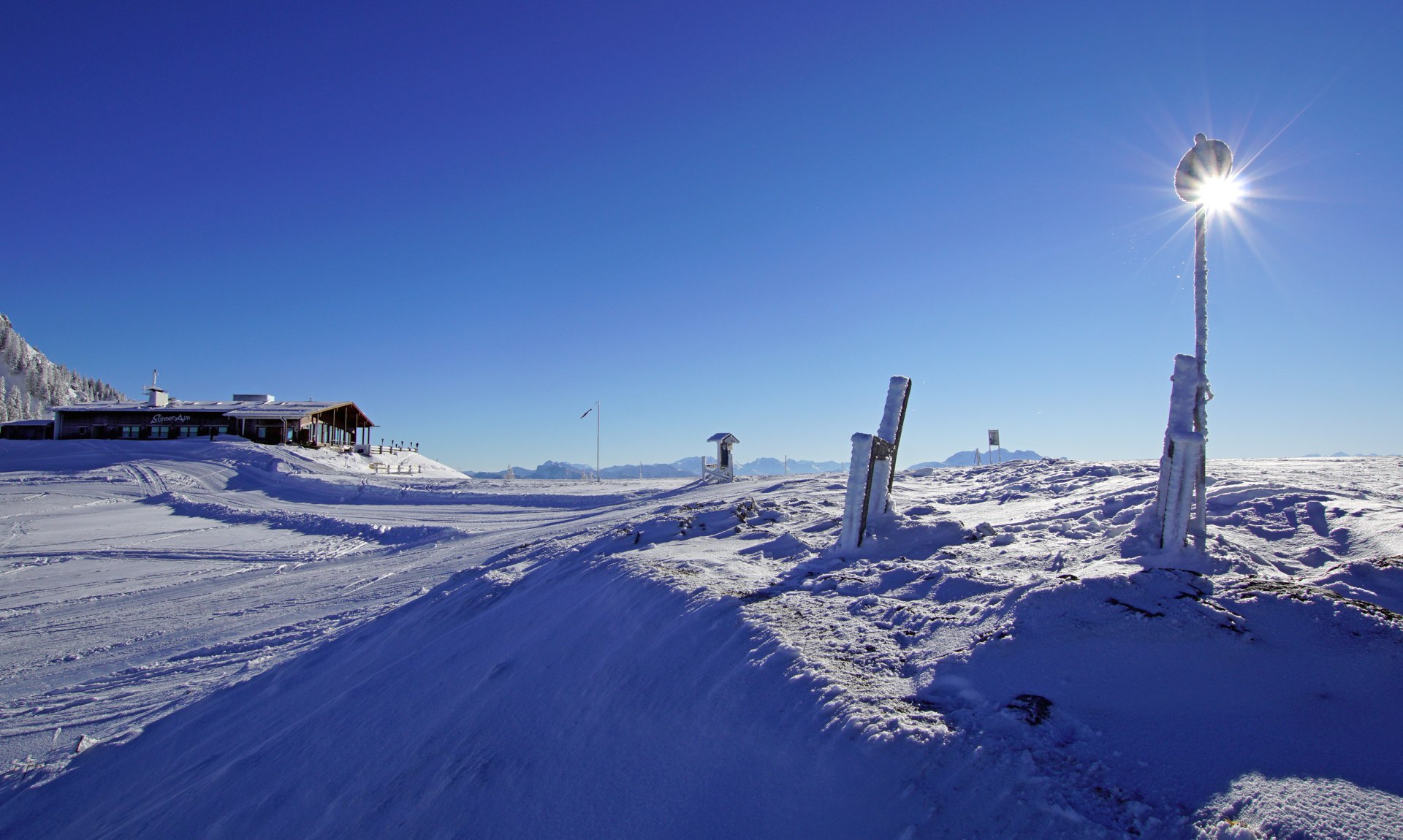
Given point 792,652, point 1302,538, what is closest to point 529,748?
point 792,652

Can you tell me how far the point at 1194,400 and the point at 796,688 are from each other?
3.81 meters

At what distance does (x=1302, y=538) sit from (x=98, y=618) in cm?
1439

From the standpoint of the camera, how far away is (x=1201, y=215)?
5062 mm

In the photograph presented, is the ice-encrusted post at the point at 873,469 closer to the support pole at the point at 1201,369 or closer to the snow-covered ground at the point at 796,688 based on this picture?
the snow-covered ground at the point at 796,688

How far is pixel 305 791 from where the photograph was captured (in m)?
3.93

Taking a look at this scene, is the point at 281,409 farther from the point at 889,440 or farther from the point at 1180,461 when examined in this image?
the point at 1180,461

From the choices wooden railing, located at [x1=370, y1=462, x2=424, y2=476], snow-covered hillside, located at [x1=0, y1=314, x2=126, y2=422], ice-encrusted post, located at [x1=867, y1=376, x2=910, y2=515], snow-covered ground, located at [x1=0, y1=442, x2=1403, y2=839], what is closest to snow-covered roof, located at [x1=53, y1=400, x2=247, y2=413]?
wooden railing, located at [x1=370, y1=462, x2=424, y2=476]

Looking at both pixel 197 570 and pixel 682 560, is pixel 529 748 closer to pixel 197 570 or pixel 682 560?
pixel 682 560

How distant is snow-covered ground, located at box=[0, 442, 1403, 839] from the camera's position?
218cm

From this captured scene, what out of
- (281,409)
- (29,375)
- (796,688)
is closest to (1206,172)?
(796,688)

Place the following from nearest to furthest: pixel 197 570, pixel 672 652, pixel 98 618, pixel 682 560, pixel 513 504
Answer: pixel 672 652
pixel 682 560
pixel 98 618
pixel 197 570
pixel 513 504

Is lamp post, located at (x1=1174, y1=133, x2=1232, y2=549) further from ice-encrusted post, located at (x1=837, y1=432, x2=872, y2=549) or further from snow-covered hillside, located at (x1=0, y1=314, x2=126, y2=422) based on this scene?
snow-covered hillside, located at (x1=0, y1=314, x2=126, y2=422)

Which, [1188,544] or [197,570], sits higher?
[1188,544]

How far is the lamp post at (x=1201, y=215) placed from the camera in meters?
4.66
